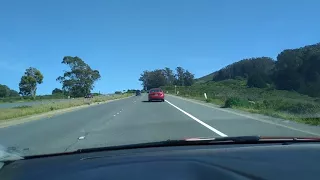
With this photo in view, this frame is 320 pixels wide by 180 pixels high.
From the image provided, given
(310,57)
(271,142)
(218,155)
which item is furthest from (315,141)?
(310,57)

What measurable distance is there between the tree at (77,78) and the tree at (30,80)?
516 centimetres

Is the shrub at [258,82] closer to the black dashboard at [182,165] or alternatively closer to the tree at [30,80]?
the tree at [30,80]

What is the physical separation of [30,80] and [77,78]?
38.8 feet

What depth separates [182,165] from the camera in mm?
3881

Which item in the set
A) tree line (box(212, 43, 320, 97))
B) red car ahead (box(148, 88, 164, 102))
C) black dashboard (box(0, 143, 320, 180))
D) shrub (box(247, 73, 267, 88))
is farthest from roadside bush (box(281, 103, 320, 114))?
shrub (box(247, 73, 267, 88))

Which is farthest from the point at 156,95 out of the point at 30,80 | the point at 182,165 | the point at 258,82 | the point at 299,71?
the point at 30,80

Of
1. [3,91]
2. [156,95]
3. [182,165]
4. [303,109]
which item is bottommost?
[303,109]

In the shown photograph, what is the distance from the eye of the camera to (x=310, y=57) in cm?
5806

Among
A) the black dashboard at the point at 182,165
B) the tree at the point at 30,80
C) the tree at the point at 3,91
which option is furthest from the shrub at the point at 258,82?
the tree at the point at 3,91

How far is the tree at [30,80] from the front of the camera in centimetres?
11544

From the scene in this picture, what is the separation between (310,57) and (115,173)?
5788 centimetres

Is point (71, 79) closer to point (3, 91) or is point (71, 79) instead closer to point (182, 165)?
point (3, 91)

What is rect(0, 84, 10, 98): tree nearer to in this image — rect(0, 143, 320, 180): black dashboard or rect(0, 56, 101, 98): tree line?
rect(0, 56, 101, 98): tree line

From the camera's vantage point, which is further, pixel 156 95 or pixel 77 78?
pixel 77 78
